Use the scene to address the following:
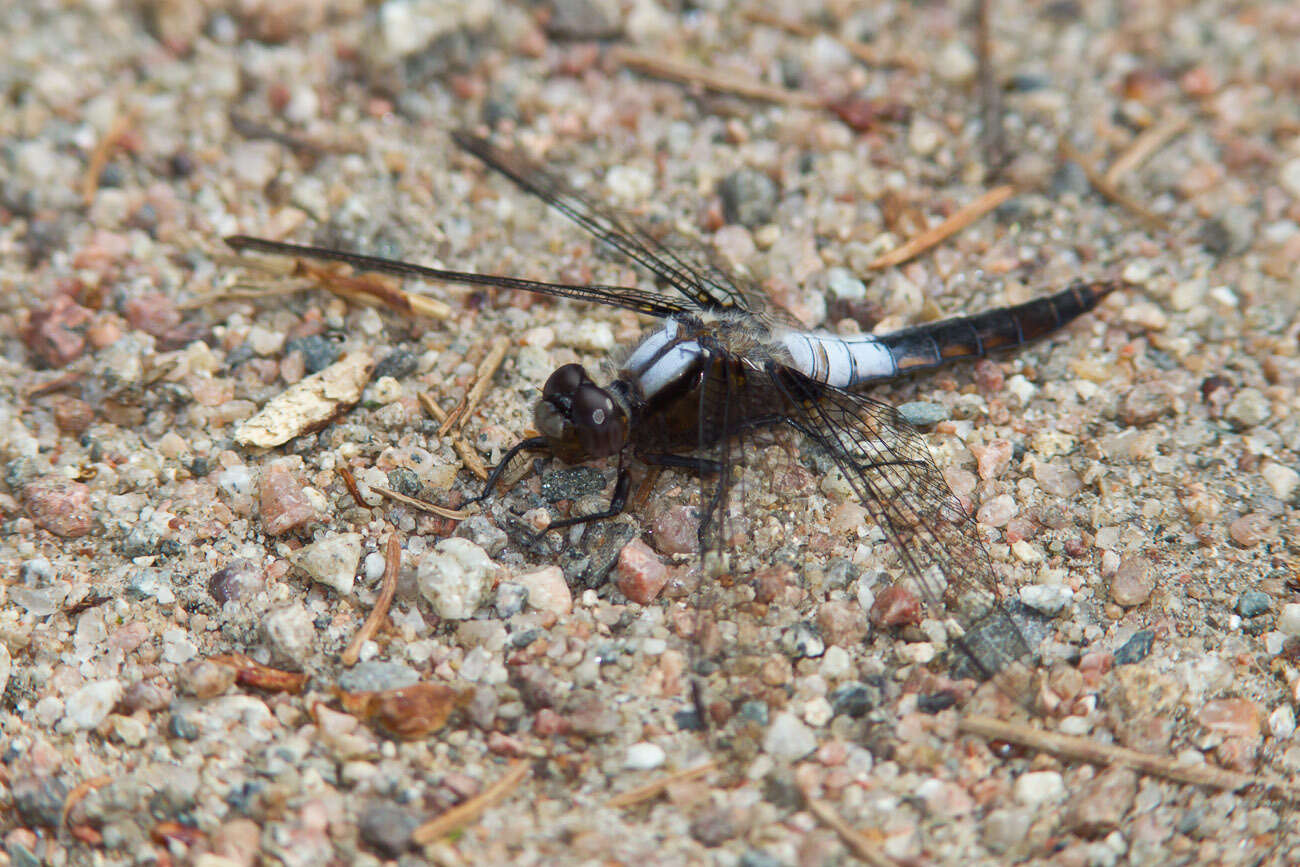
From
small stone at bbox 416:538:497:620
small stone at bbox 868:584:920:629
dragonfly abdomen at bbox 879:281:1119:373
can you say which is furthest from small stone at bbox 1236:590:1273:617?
small stone at bbox 416:538:497:620

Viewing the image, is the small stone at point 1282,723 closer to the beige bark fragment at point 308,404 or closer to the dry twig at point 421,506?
the dry twig at point 421,506

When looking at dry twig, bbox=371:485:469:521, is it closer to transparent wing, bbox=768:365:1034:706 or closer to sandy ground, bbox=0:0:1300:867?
sandy ground, bbox=0:0:1300:867

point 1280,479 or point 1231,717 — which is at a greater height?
point 1280,479

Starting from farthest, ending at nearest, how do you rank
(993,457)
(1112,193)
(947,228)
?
(1112,193) < (947,228) < (993,457)

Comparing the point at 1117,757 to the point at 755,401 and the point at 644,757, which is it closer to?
the point at 644,757

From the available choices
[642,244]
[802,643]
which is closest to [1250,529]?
[802,643]

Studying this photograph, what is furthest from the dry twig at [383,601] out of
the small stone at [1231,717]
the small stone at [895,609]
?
the small stone at [1231,717]

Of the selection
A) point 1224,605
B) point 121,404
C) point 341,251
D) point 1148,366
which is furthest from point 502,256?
point 1224,605
